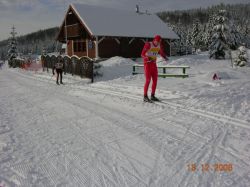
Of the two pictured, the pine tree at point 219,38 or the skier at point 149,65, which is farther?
the pine tree at point 219,38

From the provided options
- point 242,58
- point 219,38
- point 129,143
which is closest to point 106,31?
point 219,38

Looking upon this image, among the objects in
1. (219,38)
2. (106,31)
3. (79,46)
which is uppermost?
(106,31)

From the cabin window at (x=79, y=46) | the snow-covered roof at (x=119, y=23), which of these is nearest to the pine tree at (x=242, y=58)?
the snow-covered roof at (x=119, y=23)

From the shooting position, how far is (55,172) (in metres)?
3.35

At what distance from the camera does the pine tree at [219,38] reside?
27359 millimetres

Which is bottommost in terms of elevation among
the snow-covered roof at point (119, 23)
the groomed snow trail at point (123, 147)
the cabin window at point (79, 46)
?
the groomed snow trail at point (123, 147)

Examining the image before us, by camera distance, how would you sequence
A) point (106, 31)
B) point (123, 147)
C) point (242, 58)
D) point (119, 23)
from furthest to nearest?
1. point (119, 23)
2. point (106, 31)
3. point (242, 58)
4. point (123, 147)

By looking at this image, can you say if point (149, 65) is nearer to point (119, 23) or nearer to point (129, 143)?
point (129, 143)

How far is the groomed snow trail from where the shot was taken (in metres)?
3.18

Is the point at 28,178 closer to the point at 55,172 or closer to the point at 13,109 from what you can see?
the point at 55,172

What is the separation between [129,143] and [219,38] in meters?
26.1

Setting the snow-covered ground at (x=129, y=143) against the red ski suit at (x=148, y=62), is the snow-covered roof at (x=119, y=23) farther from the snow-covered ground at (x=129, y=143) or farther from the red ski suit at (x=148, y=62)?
the snow-covered ground at (x=129, y=143)

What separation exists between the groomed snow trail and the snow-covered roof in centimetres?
1926

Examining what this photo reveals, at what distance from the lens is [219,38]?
90.4 feet
